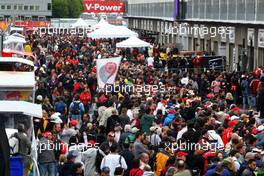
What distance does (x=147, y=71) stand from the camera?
36.3m

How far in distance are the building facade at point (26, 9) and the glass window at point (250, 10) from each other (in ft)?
392

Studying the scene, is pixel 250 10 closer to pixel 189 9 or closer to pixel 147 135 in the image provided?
pixel 189 9

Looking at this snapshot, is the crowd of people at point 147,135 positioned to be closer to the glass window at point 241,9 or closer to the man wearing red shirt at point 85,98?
the man wearing red shirt at point 85,98

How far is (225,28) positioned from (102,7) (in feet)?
207

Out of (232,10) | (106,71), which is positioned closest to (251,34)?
(232,10)

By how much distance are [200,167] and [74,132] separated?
4.19 m

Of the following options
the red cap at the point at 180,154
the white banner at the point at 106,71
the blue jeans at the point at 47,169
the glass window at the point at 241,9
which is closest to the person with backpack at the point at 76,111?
the white banner at the point at 106,71

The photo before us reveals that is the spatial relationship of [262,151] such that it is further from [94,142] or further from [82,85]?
[82,85]

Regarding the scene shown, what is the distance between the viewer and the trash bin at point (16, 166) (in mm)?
13113

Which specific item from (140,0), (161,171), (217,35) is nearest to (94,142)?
(161,171)

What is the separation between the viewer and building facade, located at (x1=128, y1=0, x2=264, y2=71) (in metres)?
43.3

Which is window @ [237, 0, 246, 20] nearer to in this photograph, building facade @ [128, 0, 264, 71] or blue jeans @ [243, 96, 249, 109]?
building facade @ [128, 0, 264, 71]

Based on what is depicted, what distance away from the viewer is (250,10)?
42.5 m

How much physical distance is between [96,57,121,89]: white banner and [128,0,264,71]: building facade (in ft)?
43.7
